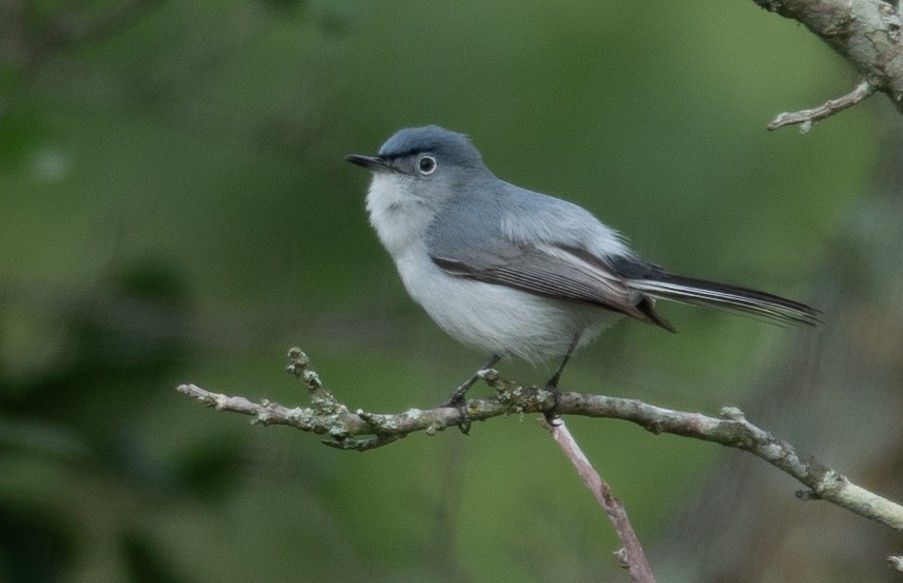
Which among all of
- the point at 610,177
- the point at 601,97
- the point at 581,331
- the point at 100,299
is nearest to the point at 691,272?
the point at 610,177

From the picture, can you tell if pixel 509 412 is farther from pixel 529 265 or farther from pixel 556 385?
pixel 529 265

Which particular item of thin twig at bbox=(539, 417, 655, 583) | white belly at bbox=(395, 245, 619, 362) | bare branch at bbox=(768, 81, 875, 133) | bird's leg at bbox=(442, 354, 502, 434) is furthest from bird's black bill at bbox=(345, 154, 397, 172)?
bare branch at bbox=(768, 81, 875, 133)

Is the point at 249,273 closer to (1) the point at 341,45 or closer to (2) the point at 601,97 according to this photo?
(1) the point at 341,45

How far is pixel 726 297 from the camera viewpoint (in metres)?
2.88

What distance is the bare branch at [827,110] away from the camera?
2.07 metres

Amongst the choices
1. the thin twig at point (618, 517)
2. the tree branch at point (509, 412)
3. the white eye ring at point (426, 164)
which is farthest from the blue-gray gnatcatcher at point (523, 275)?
the thin twig at point (618, 517)

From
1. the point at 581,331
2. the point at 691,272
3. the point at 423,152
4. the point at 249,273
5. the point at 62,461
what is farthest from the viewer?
the point at 249,273

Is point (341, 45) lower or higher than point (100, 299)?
higher

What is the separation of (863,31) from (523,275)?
1.37 metres

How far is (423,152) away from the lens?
3924mm

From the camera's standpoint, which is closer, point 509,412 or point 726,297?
point 509,412

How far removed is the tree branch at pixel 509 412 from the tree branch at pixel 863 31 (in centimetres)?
66

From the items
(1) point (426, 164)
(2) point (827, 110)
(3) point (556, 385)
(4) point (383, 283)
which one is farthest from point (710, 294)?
(4) point (383, 283)

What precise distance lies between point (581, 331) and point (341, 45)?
263cm
